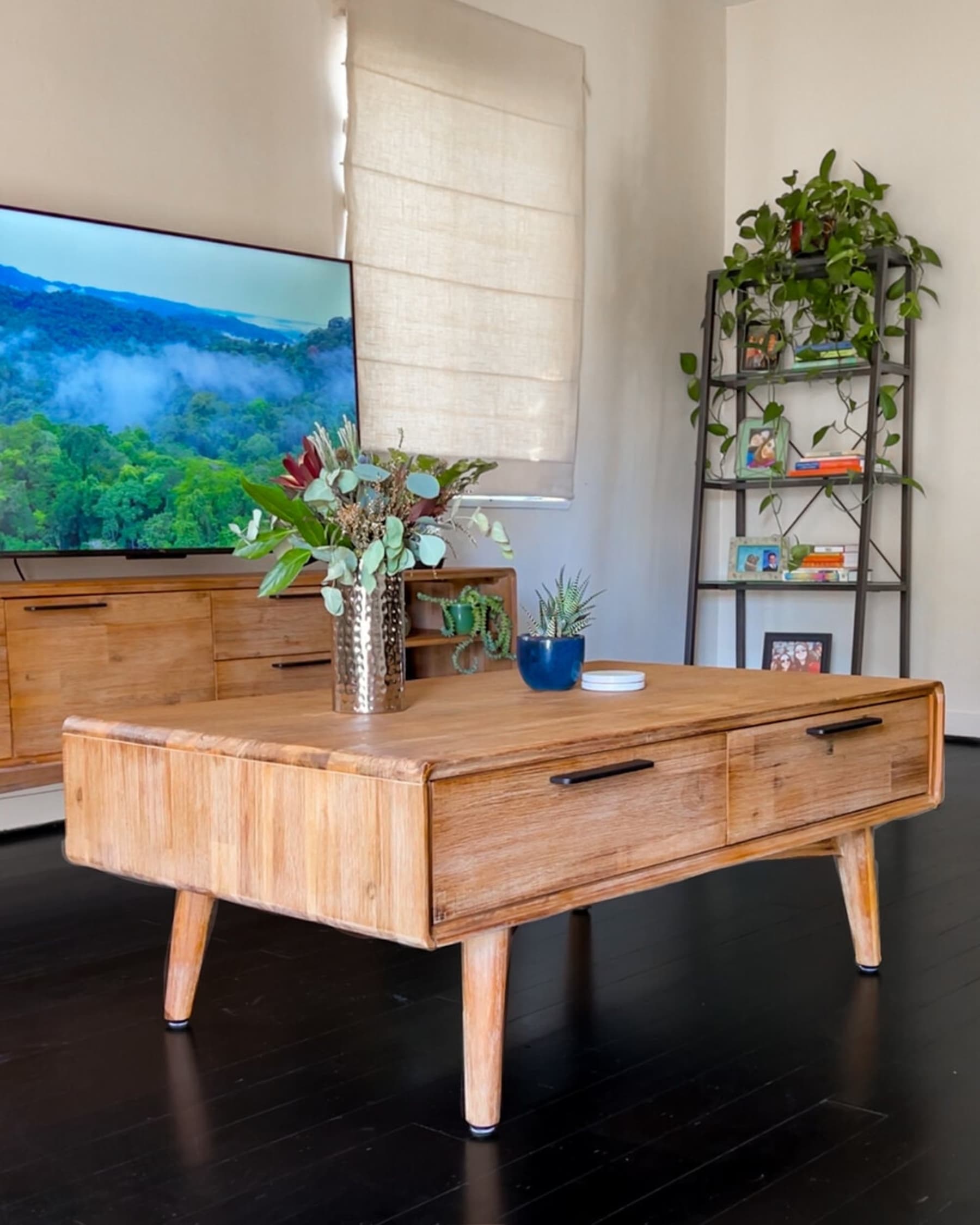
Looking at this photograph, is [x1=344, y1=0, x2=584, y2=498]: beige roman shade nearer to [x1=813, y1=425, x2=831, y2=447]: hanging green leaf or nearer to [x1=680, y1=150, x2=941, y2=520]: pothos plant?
[x1=680, y1=150, x2=941, y2=520]: pothos plant

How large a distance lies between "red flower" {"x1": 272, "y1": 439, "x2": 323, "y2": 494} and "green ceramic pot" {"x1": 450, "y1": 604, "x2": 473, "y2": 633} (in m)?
2.00

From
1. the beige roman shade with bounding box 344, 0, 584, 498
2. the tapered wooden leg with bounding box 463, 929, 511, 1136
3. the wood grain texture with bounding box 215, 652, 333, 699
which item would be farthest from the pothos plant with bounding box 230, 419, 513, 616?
the beige roman shade with bounding box 344, 0, 584, 498

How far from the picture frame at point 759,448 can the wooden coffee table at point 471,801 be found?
312cm

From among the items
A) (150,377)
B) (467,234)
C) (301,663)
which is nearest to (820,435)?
(467,234)

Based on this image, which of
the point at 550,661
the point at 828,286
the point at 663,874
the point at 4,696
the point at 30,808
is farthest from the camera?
the point at 828,286

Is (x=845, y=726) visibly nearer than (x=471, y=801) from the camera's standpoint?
No

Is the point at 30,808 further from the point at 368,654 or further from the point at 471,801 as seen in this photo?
the point at 471,801

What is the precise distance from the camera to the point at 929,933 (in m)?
2.50

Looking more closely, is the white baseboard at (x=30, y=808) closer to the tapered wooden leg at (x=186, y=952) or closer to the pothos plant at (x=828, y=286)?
the tapered wooden leg at (x=186, y=952)

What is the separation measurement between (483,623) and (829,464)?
172 cm

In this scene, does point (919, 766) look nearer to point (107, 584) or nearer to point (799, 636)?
point (107, 584)

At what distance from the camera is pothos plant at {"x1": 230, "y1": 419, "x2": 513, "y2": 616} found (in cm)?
194

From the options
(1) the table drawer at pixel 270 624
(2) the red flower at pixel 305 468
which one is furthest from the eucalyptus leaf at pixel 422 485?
(1) the table drawer at pixel 270 624

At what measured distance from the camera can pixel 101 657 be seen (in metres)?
3.20
